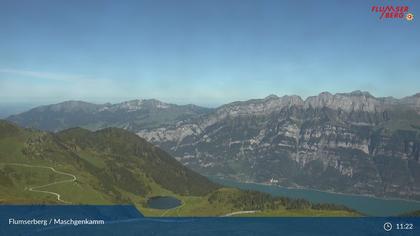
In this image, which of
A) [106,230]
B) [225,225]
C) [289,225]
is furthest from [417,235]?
[106,230]

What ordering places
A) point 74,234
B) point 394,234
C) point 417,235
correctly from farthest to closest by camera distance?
point 417,235
point 394,234
point 74,234

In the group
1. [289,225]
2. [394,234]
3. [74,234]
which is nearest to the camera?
[74,234]

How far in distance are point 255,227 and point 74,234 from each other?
137 ft

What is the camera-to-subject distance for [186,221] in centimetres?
11425

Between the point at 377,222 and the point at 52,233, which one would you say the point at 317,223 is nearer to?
the point at 377,222

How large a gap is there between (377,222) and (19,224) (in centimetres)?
9774

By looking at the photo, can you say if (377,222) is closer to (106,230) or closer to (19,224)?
(106,230)

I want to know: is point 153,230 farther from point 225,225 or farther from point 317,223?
point 317,223

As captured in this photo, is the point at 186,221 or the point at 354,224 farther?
the point at 354,224

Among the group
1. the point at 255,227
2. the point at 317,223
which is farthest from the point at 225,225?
the point at 317,223

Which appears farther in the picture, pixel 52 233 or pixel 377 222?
pixel 377 222

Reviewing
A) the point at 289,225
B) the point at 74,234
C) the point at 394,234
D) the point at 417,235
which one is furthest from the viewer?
the point at 417,235

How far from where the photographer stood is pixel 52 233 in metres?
102

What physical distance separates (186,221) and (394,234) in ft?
194
